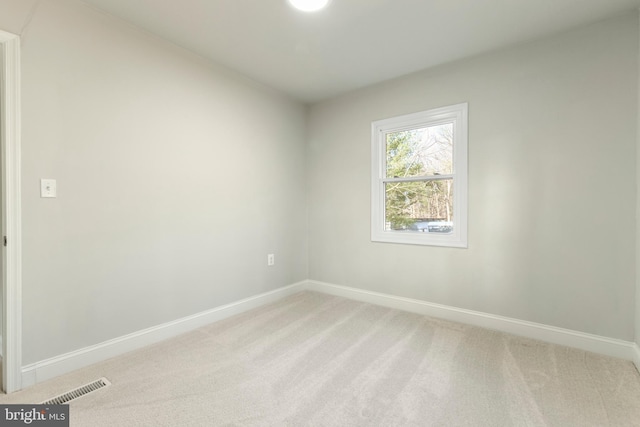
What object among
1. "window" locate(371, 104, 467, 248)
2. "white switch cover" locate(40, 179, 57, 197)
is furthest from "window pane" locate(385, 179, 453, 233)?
"white switch cover" locate(40, 179, 57, 197)

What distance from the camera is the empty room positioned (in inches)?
66.8

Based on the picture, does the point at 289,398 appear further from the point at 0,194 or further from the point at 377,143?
the point at 377,143

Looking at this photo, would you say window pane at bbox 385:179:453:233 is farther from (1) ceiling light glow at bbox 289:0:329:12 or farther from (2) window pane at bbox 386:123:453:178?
(1) ceiling light glow at bbox 289:0:329:12

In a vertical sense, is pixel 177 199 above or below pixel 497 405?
above

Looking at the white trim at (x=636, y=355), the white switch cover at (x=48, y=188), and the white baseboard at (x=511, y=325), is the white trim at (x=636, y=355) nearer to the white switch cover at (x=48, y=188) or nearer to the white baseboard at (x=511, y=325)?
the white baseboard at (x=511, y=325)

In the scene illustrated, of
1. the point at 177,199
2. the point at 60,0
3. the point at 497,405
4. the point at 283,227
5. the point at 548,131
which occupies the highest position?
the point at 60,0

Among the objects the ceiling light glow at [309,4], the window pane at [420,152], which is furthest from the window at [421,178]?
the ceiling light glow at [309,4]

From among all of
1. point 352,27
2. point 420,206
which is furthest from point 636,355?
point 352,27

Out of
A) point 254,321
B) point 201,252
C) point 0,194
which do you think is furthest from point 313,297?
point 0,194

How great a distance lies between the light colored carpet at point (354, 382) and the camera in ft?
4.95

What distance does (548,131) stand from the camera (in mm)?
2324

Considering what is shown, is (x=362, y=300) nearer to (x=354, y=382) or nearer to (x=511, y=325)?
(x=511, y=325)

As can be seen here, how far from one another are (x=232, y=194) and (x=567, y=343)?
3.16 m

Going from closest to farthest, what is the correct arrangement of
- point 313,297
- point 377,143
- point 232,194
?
1. point 232,194
2. point 377,143
3. point 313,297
